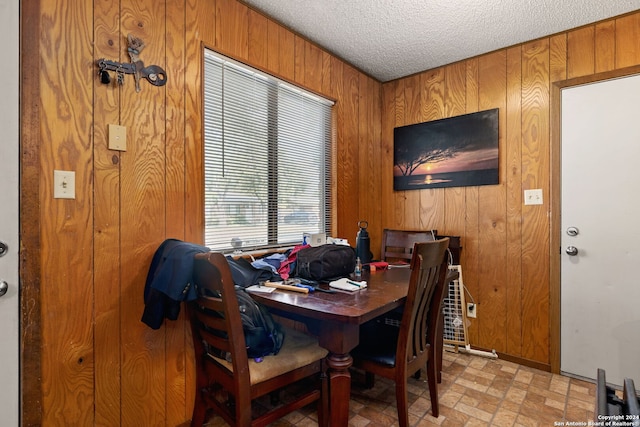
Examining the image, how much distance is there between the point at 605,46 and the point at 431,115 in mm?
1198

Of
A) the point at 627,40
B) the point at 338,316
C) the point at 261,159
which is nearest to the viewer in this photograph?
the point at 338,316

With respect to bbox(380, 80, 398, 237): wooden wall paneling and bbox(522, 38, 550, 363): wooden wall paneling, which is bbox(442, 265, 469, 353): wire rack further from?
bbox(380, 80, 398, 237): wooden wall paneling

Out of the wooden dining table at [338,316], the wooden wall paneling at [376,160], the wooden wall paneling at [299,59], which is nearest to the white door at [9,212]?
the wooden dining table at [338,316]

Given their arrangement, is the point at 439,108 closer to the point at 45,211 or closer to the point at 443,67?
the point at 443,67

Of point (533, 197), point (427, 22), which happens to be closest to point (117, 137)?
point (427, 22)

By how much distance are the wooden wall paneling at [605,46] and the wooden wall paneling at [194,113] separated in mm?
2520

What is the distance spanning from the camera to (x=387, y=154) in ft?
10.5

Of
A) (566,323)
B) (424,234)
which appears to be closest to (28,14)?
(424,234)

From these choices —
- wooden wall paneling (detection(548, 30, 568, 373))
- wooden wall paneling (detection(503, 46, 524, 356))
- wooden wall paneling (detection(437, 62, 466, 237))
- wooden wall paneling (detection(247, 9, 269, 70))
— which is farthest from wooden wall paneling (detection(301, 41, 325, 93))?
wooden wall paneling (detection(548, 30, 568, 373))

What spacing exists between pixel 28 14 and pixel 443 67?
109 inches

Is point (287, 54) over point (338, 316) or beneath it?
over

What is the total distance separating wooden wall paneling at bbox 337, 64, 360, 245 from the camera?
109 inches

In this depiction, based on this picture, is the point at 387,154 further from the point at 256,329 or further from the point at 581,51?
the point at 256,329

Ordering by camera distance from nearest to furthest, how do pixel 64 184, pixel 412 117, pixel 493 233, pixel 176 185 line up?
pixel 64 184 → pixel 176 185 → pixel 493 233 → pixel 412 117
